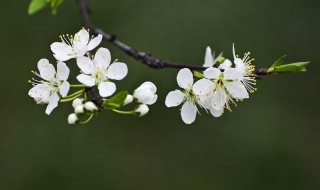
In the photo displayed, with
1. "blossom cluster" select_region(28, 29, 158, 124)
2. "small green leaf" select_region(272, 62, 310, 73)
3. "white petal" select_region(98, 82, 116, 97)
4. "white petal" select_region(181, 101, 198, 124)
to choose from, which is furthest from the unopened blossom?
"small green leaf" select_region(272, 62, 310, 73)

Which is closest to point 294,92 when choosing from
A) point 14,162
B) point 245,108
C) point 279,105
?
point 279,105

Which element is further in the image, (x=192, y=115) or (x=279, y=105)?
(x=279, y=105)

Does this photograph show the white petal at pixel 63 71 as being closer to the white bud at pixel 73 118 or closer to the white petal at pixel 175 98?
the white bud at pixel 73 118

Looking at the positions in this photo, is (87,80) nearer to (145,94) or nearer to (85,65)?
(85,65)

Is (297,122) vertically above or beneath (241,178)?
above

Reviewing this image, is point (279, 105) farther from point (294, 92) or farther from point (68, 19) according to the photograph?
point (68, 19)

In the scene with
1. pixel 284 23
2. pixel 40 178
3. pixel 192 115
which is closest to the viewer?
pixel 192 115
